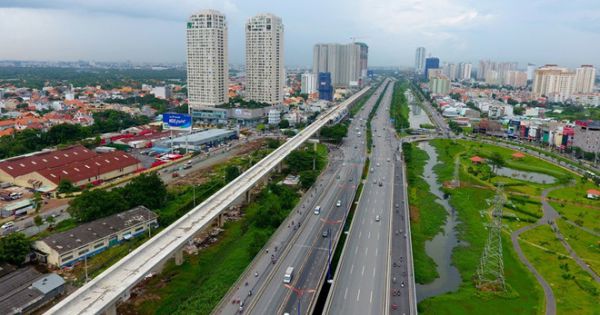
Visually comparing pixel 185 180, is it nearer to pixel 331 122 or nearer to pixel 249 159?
pixel 249 159

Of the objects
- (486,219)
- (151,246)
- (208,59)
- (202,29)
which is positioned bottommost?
(486,219)

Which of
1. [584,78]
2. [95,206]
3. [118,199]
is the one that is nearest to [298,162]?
[118,199]

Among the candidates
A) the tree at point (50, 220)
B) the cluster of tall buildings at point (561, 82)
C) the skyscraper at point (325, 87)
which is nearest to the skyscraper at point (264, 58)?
the skyscraper at point (325, 87)

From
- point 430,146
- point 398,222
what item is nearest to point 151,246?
point 398,222

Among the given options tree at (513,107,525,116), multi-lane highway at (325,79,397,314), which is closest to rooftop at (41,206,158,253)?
multi-lane highway at (325,79,397,314)

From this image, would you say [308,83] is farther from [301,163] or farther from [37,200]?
[37,200]

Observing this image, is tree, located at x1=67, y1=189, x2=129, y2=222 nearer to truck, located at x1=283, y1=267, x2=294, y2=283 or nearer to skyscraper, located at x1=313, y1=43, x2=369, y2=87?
truck, located at x1=283, y1=267, x2=294, y2=283
